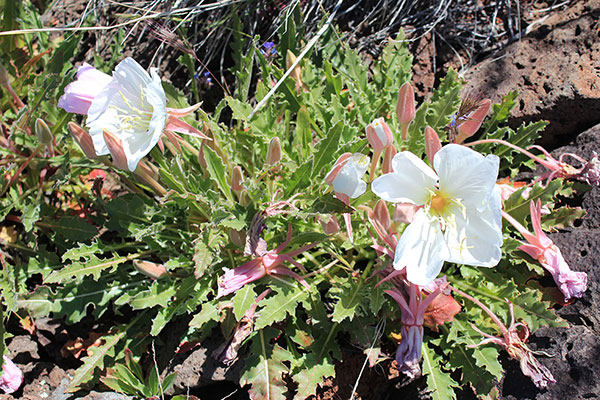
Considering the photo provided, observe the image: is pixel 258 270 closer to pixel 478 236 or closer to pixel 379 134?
pixel 379 134

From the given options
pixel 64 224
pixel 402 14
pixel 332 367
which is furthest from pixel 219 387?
pixel 402 14

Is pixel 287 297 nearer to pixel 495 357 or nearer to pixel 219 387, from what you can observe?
pixel 219 387

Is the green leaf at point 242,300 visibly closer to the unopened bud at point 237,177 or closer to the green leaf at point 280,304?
the green leaf at point 280,304

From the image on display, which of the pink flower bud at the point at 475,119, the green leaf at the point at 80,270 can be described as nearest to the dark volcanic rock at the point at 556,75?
the pink flower bud at the point at 475,119

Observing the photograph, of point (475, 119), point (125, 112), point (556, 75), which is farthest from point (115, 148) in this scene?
point (556, 75)

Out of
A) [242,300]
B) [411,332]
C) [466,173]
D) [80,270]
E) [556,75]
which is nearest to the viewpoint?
[466,173]

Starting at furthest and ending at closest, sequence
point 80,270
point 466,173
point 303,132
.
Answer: point 303,132, point 80,270, point 466,173

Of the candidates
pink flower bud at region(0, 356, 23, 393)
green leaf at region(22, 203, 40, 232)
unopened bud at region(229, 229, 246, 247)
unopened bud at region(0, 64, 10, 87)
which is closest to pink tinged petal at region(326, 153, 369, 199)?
unopened bud at region(229, 229, 246, 247)
